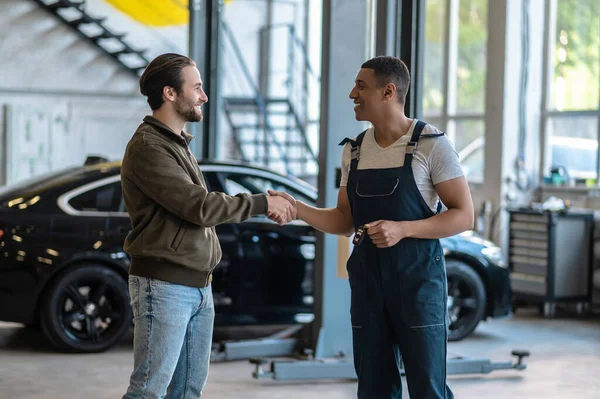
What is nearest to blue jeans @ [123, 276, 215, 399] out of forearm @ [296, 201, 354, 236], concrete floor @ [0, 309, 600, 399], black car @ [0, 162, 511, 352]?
forearm @ [296, 201, 354, 236]

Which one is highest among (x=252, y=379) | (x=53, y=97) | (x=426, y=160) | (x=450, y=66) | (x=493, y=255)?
(x=450, y=66)

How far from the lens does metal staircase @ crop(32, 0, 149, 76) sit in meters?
12.8

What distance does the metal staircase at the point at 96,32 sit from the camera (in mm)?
12820

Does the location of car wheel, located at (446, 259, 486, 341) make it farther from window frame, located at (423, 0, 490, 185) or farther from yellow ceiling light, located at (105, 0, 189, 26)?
yellow ceiling light, located at (105, 0, 189, 26)

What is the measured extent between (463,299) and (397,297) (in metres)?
4.12

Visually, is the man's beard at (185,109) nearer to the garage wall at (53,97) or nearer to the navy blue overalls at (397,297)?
the navy blue overalls at (397,297)

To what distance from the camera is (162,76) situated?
9.85 ft

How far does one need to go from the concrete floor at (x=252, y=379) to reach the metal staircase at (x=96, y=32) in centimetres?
663

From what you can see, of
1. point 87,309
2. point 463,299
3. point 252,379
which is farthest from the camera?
point 463,299

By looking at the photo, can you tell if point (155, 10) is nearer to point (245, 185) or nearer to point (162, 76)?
point (245, 185)

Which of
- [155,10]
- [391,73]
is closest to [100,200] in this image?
[391,73]

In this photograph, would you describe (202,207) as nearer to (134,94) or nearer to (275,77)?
(134,94)

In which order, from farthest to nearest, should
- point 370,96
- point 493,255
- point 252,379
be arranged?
point 493,255, point 252,379, point 370,96

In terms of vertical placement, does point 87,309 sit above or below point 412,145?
below
